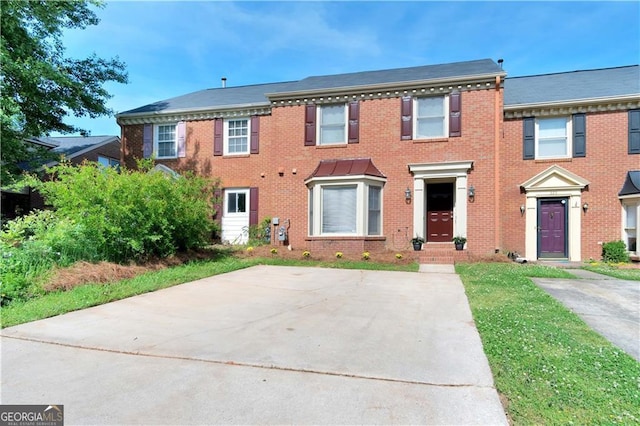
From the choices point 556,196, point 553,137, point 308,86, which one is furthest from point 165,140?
point 556,196

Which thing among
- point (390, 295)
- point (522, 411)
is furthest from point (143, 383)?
point (390, 295)

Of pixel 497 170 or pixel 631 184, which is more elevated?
pixel 497 170

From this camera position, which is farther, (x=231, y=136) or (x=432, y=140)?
(x=231, y=136)

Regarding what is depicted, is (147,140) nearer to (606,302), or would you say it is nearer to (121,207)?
(121,207)

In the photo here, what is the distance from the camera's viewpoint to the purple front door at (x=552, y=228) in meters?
12.9

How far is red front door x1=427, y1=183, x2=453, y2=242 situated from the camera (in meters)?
13.5

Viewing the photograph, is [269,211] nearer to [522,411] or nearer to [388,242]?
[388,242]

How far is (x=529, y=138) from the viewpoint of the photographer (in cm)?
1322

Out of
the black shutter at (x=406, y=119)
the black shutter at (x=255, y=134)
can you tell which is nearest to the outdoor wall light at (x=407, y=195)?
the black shutter at (x=406, y=119)

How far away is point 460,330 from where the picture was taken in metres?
4.71

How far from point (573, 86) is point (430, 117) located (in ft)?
19.4

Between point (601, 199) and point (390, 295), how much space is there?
10.1 meters

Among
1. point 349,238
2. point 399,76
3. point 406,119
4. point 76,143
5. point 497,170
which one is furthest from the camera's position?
point 76,143

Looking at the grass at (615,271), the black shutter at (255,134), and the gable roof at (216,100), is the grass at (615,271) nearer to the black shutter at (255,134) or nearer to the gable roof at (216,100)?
the black shutter at (255,134)
